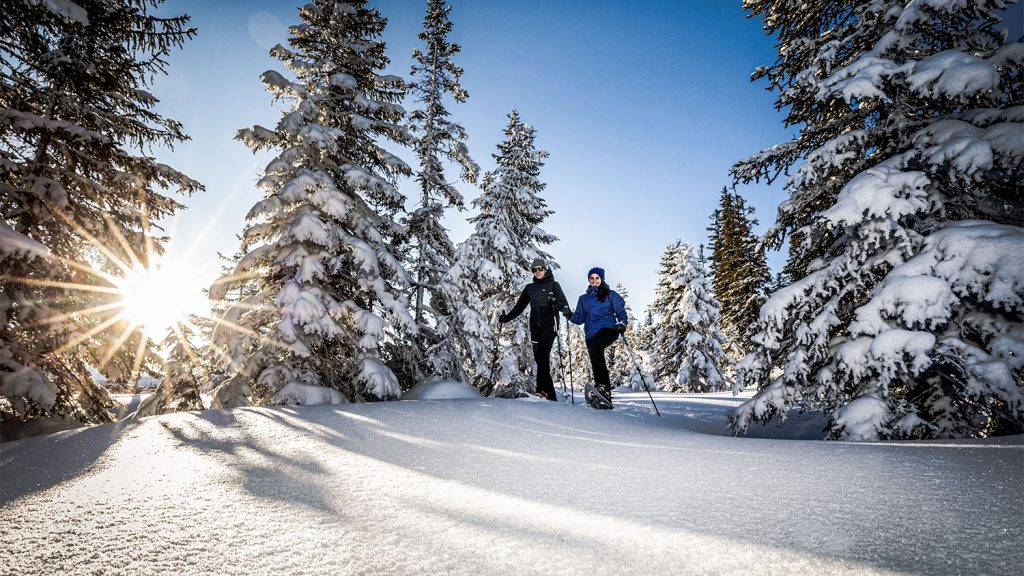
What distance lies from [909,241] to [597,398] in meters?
4.53

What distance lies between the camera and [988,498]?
72.1 inches

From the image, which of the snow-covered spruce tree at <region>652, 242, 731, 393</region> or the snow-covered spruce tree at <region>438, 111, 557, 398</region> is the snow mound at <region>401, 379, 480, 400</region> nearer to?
the snow-covered spruce tree at <region>438, 111, 557, 398</region>

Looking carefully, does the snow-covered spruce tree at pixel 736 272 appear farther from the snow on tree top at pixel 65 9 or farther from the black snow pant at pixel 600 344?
the snow on tree top at pixel 65 9

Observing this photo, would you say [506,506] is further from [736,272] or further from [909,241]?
[736,272]

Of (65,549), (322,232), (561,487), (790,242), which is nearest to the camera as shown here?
(65,549)

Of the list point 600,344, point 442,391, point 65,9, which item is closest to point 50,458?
point 442,391

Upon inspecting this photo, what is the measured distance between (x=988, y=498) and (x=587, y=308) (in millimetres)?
5657

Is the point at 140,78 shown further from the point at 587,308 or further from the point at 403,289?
the point at 587,308

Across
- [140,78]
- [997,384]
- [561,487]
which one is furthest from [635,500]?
[140,78]

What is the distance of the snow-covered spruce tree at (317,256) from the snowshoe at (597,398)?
11.4 ft

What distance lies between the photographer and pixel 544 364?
754 cm

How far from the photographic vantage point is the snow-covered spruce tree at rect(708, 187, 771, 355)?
20.5 metres

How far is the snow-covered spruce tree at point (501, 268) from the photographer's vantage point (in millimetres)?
11672

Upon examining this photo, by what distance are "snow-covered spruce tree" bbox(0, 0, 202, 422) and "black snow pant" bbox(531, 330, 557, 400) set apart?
679 cm
